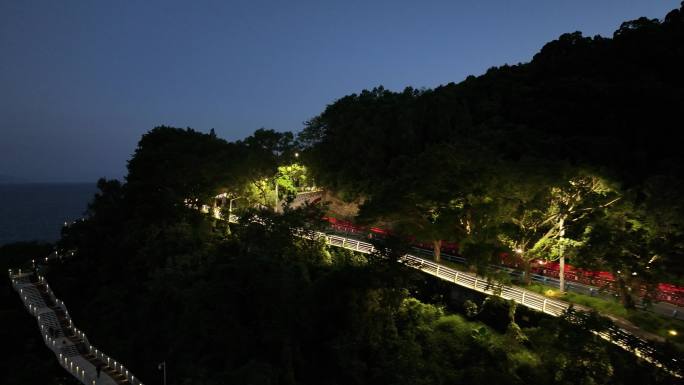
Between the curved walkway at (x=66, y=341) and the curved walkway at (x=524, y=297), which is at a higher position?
the curved walkway at (x=524, y=297)

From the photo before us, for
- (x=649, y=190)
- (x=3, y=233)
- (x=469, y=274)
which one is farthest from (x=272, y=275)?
(x=3, y=233)

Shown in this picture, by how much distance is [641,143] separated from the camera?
93.2 feet

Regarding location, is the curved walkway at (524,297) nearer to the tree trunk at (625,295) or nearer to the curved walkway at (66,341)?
the tree trunk at (625,295)

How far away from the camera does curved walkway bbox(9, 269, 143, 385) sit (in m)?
22.9

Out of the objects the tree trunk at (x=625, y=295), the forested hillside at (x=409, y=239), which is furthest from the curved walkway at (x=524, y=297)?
the tree trunk at (x=625, y=295)

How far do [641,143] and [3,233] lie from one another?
119360 millimetres

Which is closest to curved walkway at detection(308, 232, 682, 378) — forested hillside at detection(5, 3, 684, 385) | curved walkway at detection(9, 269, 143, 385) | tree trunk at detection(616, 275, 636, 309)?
forested hillside at detection(5, 3, 684, 385)

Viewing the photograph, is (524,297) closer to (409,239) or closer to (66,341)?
(409,239)

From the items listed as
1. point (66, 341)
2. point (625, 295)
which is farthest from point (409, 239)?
point (66, 341)

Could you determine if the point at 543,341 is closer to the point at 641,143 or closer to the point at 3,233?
the point at 641,143

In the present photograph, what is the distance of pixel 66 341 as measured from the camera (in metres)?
26.4

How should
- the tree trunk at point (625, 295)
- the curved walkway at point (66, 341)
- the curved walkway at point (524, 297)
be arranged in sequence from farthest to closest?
1. the curved walkway at point (66, 341)
2. the tree trunk at point (625, 295)
3. the curved walkway at point (524, 297)

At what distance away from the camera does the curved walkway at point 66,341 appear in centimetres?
2291

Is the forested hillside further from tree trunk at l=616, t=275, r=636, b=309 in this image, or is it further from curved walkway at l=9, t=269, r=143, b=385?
curved walkway at l=9, t=269, r=143, b=385
